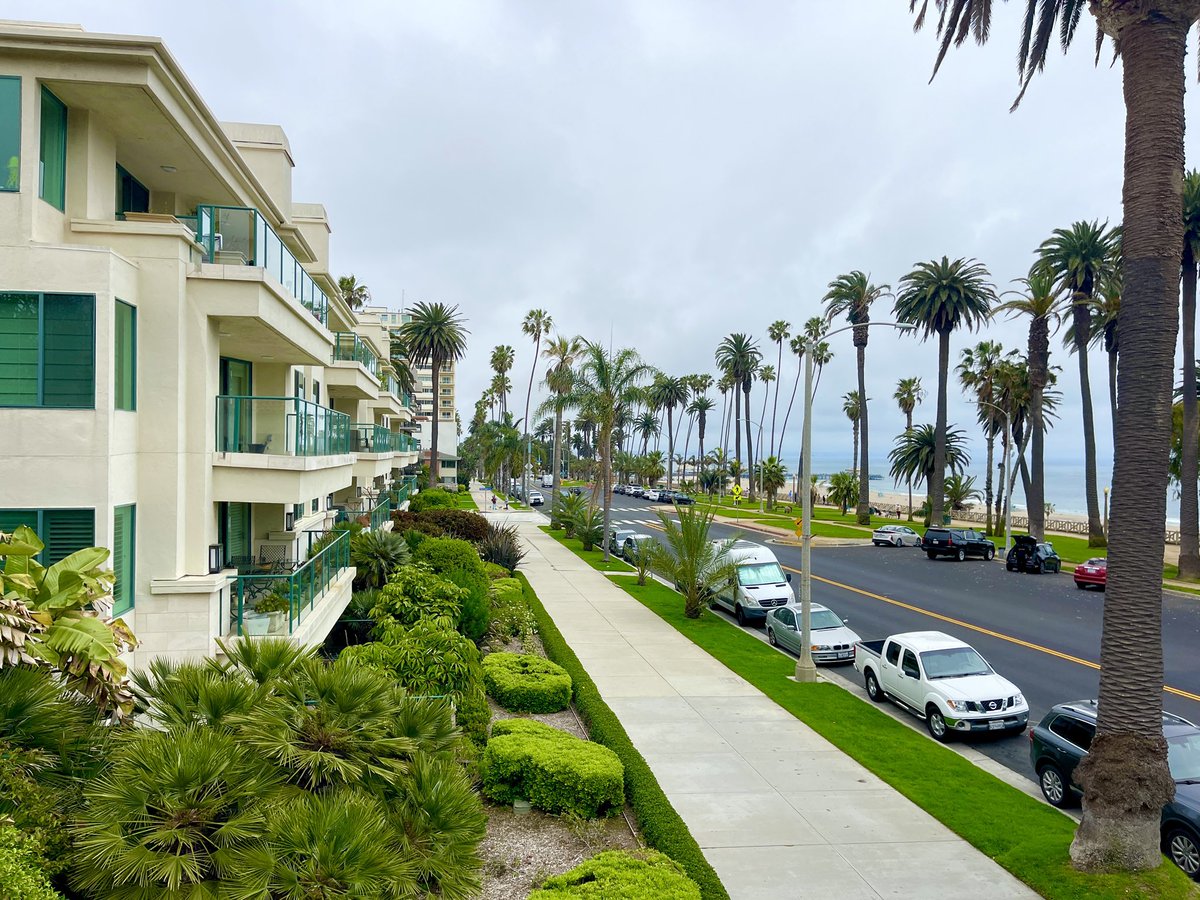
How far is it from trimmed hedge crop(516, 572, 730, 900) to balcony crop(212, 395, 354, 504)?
21.2 feet

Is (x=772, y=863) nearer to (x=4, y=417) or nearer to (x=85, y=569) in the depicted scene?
(x=85, y=569)

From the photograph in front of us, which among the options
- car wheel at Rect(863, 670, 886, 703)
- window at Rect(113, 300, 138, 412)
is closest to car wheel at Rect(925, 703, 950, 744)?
car wheel at Rect(863, 670, 886, 703)

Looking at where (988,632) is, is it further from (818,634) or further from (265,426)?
(265,426)

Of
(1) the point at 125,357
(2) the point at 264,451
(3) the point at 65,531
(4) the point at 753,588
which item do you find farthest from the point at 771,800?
(4) the point at 753,588

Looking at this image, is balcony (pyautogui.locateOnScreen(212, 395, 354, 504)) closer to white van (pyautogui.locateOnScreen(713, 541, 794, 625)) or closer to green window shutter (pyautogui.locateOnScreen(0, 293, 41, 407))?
green window shutter (pyautogui.locateOnScreen(0, 293, 41, 407))

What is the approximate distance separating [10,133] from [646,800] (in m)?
11.6

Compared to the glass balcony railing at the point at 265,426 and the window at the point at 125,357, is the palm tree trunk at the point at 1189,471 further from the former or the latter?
the window at the point at 125,357

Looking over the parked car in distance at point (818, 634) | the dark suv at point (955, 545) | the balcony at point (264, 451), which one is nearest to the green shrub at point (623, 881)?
the balcony at point (264, 451)

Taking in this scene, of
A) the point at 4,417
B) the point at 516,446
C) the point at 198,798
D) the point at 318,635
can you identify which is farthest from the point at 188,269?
the point at 516,446

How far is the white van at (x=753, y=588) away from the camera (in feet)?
82.5

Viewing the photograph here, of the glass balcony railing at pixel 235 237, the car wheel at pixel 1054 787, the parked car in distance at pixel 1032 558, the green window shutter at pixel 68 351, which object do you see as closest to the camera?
the green window shutter at pixel 68 351

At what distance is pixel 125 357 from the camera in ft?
34.8

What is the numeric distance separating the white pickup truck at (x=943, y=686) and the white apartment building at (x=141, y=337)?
11308mm

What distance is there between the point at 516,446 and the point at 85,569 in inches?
3372
